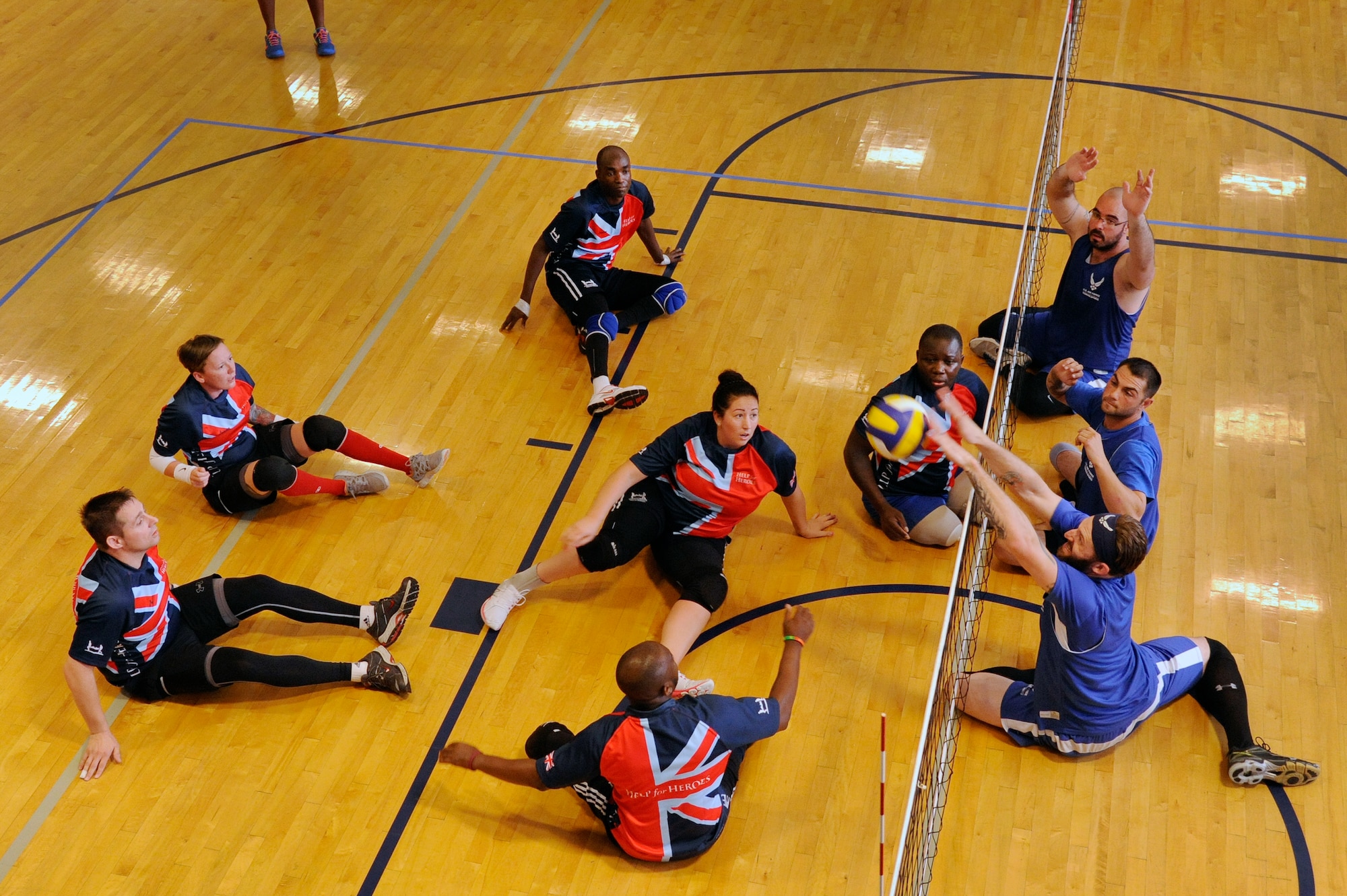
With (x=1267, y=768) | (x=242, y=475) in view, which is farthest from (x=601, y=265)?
(x=1267, y=768)

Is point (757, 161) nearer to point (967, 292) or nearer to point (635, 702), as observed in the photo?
point (967, 292)

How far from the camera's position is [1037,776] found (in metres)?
5.50

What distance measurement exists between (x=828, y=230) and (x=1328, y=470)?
13.1ft

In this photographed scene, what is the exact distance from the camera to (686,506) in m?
6.23

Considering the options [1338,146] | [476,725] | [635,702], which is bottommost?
[1338,146]

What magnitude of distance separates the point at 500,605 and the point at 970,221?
17.0 ft

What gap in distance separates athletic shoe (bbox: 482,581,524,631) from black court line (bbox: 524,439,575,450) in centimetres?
130

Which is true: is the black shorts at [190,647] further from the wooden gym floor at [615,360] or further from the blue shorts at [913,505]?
the blue shorts at [913,505]

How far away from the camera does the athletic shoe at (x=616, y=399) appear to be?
7.47 m

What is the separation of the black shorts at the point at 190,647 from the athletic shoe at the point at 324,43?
7.60 metres

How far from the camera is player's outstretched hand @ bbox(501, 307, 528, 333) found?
324 inches

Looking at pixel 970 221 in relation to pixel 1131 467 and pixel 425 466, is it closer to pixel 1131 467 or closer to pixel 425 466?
pixel 1131 467

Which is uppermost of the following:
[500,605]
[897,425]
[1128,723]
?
[897,425]

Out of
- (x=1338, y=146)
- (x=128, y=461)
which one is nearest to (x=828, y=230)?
(x=1338, y=146)
